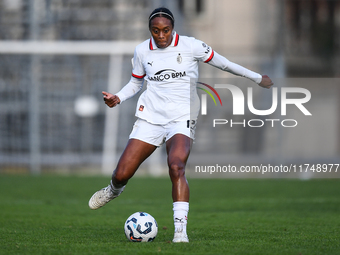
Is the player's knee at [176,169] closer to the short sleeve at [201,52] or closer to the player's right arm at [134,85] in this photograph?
the player's right arm at [134,85]

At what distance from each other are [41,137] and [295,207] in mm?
10432

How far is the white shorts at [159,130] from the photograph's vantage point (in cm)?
542

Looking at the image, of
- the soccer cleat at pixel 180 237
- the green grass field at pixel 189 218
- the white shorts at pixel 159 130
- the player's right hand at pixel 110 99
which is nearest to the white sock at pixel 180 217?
the soccer cleat at pixel 180 237

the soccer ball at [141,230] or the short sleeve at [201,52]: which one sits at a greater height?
the short sleeve at [201,52]

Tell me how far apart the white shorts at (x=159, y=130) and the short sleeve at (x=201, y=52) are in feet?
2.06

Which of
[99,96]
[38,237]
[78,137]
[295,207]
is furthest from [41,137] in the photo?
[38,237]

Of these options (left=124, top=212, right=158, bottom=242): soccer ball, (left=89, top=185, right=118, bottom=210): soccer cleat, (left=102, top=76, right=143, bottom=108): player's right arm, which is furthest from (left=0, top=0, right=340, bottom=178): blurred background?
(left=124, top=212, right=158, bottom=242): soccer ball

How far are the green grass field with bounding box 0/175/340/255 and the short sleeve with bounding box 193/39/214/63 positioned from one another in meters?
1.75

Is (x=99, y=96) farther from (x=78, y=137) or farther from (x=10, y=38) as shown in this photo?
(x=10, y=38)

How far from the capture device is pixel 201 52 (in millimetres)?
5496

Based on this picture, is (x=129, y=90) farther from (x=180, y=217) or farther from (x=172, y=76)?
(x=180, y=217)

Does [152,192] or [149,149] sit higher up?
[149,149]

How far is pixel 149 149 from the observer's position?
5605 mm

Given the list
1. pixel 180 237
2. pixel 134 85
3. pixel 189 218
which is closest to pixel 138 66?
pixel 134 85
